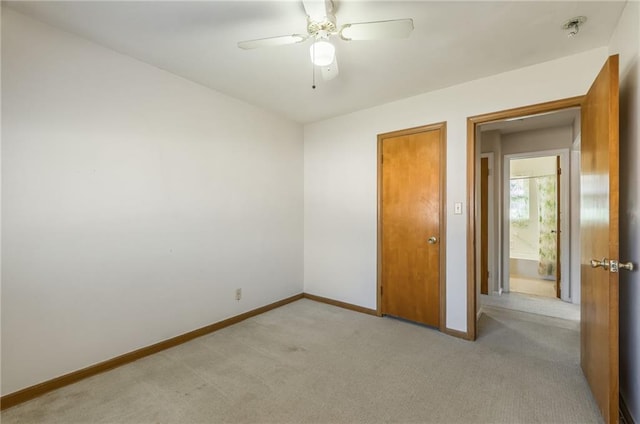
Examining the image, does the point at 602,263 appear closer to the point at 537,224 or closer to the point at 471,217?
the point at 471,217

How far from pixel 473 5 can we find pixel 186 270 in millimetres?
2986

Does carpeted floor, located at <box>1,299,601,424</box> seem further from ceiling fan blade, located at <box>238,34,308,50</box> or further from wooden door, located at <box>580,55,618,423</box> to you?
ceiling fan blade, located at <box>238,34,308,50</box>

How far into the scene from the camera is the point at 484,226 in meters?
4.32

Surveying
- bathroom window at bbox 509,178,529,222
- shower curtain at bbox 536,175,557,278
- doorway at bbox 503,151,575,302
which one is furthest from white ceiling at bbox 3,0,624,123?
bathroom window at bbox 509,178,529,222

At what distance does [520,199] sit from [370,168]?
4.40m

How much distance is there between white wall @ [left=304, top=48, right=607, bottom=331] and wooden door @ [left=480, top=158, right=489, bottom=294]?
1.76 meters

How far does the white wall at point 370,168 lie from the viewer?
2.45 metres

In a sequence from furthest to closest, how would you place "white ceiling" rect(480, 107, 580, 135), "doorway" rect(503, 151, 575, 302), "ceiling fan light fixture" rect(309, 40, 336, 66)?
"doorway" rect(503, 151, 575, 302) < "white ceiling" rect(480, 107, 580, 135) < "ceiling fan light fixture" rect(309, 40, 336, 66)

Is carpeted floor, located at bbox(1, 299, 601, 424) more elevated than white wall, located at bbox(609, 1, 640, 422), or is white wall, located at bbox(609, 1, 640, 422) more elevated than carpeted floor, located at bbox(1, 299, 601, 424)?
white wall, located at bbox(609, 1, 640, 422)

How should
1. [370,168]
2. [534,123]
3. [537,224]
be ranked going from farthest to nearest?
1. [537,224]
2. [534,123]
3. [370,168]

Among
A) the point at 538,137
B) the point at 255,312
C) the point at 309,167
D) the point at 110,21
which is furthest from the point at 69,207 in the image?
the point at 538,137

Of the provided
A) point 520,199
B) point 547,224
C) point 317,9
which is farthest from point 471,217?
point 520,199

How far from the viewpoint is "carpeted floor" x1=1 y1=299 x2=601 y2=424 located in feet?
5.74

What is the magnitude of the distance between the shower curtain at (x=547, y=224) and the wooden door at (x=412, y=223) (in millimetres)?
3618
